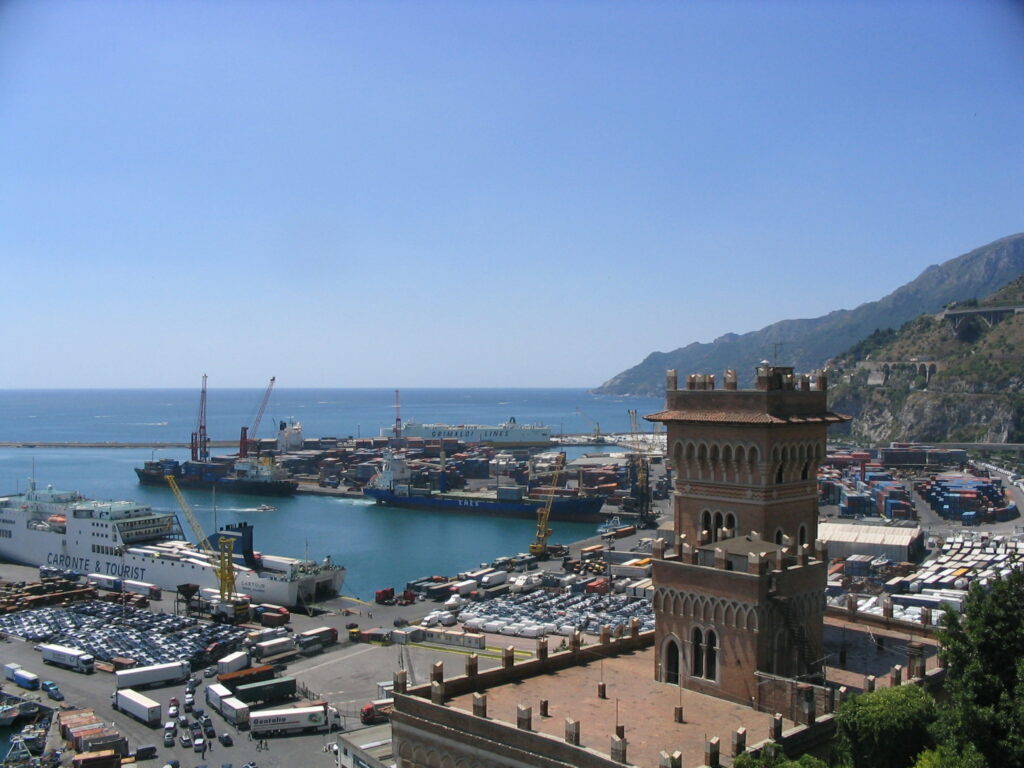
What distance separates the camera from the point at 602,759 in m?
12.8

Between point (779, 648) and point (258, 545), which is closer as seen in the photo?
point (779, 648)

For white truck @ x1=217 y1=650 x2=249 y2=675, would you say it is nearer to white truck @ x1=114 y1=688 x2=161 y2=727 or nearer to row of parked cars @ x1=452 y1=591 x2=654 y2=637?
white truck @ x1=114 y1=688 x2=161 y2=727

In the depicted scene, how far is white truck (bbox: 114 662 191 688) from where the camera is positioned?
38000mm

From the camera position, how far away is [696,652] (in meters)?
15.9

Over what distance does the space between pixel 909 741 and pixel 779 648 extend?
242 centimetres

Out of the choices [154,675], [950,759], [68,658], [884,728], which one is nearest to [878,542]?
[154,675]

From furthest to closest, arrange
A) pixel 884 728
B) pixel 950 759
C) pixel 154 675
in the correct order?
pixel 154 675
pixel 884 728
pixel 950 759

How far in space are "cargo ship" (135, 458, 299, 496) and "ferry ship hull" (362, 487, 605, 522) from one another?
1850cm

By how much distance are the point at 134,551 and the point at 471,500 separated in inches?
1772

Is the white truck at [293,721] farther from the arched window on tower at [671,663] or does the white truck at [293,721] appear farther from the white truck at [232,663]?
the arched window on tower at [671,663]

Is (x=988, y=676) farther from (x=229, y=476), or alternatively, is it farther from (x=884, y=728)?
(x=229, y=476)

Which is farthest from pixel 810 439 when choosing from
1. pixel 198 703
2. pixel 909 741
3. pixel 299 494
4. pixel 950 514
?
pixel 299 494

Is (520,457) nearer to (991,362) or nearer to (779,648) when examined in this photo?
(991,362)

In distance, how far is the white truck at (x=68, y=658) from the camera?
133 ft
